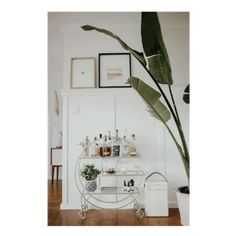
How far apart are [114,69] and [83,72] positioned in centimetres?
41

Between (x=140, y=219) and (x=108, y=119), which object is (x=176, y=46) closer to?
(x=108, y=119)

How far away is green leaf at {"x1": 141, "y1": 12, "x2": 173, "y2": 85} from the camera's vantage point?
2.07m

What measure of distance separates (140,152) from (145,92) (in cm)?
162

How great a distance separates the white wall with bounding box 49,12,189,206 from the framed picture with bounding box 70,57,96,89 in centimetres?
7

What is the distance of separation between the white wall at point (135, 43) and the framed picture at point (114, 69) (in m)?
0.08

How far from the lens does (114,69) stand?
141 inches

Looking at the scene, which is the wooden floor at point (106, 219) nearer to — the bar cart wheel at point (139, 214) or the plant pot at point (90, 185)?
the bar cart wheel at point (139, 214)

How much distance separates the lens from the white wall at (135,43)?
3.51 metres

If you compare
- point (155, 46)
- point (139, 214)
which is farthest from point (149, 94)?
point (139, 214)

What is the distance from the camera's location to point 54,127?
239 inches

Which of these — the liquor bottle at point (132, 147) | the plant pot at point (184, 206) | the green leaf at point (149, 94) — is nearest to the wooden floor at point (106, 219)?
the plant pot at point (184, 206)

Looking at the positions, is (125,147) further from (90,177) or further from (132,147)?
(90,177)
